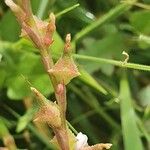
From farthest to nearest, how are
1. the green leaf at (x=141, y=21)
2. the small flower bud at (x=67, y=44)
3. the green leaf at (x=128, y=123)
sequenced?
the green leaf at (x=141, y=21)
the green leaf at (x=128, y=123)
the small flower bud at (x=67, y=44)

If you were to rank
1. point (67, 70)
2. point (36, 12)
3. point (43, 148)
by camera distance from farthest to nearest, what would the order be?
point (43, 148) < point (36, 12) < point (67, 70)

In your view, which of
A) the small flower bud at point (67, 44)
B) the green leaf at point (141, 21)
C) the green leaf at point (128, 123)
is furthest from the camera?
the green leaf at point (141, 21)

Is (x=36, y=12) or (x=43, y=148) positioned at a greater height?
(x=36, y=12)

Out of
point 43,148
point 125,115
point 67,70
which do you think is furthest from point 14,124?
point 67,70

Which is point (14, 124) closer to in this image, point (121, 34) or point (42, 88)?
point (42, 88)

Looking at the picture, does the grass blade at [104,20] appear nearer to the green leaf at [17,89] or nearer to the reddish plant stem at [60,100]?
the green leaf at [17,89]

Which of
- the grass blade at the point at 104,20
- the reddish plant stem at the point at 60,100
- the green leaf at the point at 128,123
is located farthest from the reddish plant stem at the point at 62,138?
the grass blade at the point at 104,20
